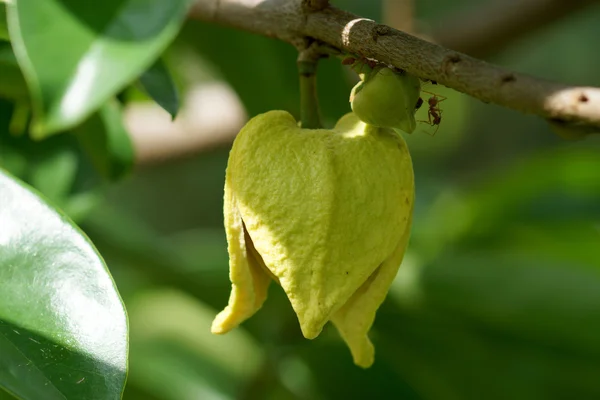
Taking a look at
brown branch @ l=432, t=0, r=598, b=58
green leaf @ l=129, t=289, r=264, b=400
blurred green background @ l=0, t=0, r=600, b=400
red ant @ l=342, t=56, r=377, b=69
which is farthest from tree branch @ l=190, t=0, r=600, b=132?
brown branch @ l=432, t=0, r=598, b=58

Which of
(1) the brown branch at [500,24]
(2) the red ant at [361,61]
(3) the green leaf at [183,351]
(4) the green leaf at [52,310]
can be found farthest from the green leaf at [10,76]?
(1) the brown branch at [500,24]

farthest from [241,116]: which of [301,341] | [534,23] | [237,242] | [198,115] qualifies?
[237,242]

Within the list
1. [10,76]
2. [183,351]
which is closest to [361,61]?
[10,76]

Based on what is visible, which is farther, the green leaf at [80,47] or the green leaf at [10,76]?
the green leaf at [10,76]

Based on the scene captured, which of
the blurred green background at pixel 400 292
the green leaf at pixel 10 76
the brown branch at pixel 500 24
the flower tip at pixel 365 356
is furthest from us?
the brown branch at pixel 500 24

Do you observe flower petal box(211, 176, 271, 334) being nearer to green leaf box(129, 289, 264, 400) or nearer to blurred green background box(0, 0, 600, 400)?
blurred green background box(0, 0, 600, 400)

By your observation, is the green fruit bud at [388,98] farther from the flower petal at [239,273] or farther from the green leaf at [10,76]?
the green leaf at [10,76]

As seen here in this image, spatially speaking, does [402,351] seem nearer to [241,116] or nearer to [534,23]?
[241,116]
